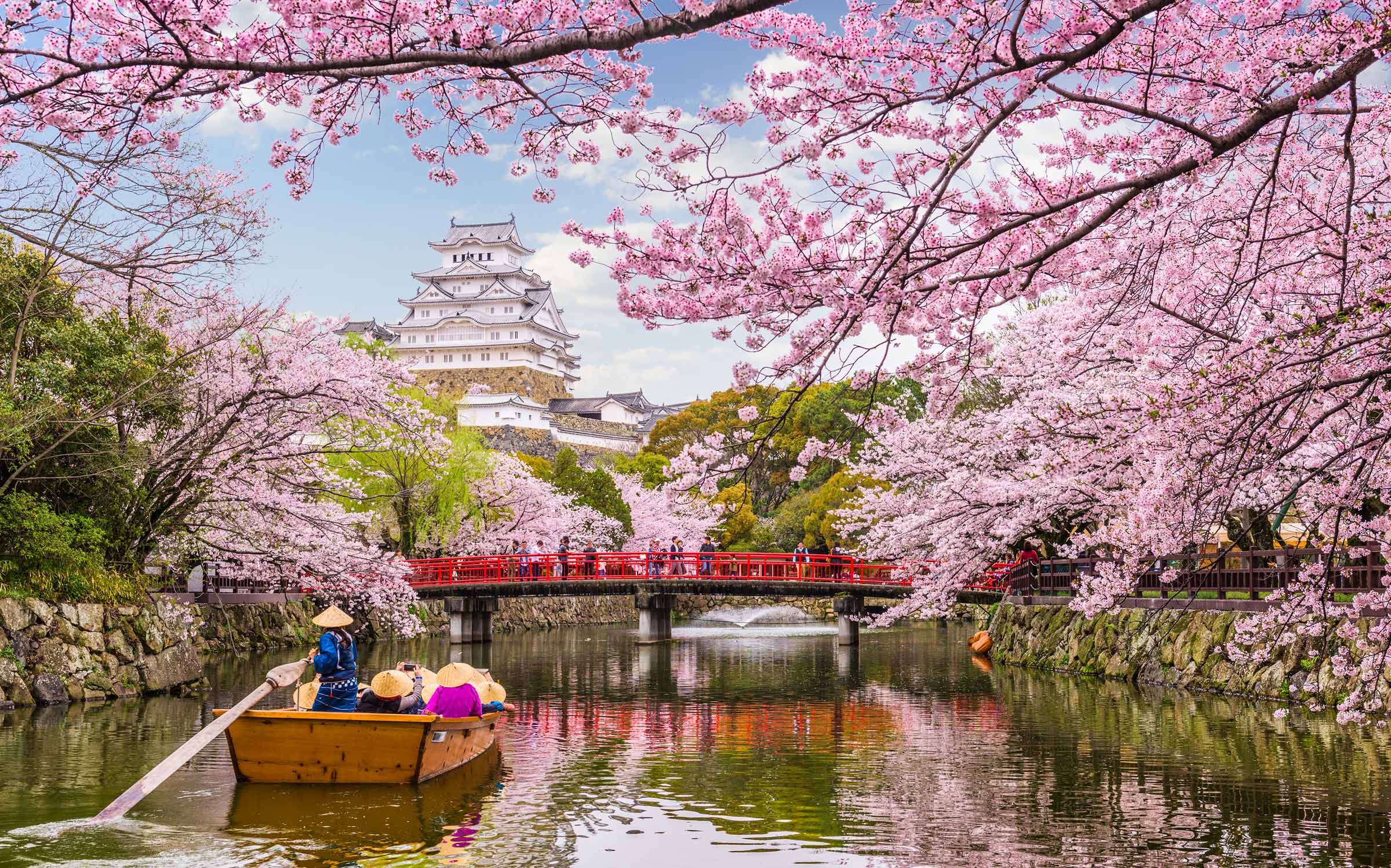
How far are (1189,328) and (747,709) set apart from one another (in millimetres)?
9241

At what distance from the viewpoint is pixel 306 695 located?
12.1m

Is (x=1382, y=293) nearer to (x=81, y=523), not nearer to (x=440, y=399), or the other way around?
(x=81, y=523)

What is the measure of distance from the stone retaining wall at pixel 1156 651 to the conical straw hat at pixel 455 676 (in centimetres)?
944

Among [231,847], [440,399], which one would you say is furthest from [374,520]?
[231,847]

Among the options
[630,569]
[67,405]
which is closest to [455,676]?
[67,405]

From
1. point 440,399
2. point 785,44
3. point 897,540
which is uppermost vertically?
point 440,399

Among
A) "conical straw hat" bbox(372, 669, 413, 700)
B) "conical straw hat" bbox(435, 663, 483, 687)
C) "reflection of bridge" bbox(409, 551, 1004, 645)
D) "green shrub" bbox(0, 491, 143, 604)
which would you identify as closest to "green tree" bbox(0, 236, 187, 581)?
"green shrub" bbox(0, 491, 143, 604)

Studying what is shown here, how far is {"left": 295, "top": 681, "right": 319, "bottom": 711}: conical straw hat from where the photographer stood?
12008 millimetres

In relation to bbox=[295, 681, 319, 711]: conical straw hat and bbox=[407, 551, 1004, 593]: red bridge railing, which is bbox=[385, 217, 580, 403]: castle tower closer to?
bbox=[407, 551, 1004, 593]: red bridge railing

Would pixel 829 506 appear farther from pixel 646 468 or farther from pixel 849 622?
pixel 646 468

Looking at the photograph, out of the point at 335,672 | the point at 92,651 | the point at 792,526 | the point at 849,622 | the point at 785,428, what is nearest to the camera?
the point at 335,672

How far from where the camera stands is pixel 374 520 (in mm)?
36531

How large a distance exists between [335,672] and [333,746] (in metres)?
0.79

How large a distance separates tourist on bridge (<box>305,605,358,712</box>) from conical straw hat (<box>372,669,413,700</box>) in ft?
0.72
